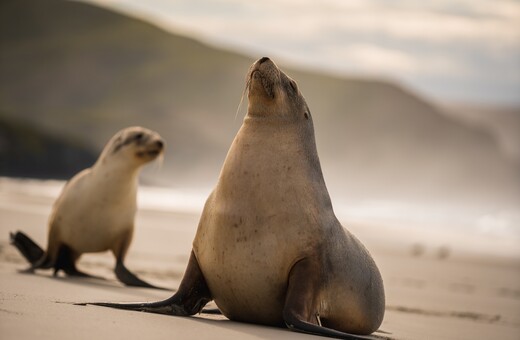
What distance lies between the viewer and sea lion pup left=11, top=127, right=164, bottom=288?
9.87 metres

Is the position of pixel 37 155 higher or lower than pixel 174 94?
lower

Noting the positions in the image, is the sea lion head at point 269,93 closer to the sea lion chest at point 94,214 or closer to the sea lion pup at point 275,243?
the sea lion pup at point 275,243

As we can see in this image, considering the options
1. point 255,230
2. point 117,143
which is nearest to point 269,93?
point 255,230

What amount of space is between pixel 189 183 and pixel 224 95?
2667cm

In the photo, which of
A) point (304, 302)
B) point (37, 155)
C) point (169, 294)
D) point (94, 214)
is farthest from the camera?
point (37, 155)

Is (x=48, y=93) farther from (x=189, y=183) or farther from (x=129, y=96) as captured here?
(x=189, y=183)

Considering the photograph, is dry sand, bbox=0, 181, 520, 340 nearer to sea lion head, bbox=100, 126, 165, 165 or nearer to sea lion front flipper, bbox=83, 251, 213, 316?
sea lion front flipper, bbox=83, 251, 213, 316

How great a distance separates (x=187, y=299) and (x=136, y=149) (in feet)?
12.9

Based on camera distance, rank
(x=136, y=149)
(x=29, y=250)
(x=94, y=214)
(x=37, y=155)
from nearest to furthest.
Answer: (x=94, y=214) < (x=29, y=250) < (x=136, y=149) < (x=37, y=155)

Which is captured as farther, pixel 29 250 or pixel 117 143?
pixel 117 143

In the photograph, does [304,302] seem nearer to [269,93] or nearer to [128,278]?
[269,93]

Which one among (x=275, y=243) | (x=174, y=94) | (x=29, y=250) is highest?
(x=174, y=94)

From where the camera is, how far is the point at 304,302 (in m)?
6.16

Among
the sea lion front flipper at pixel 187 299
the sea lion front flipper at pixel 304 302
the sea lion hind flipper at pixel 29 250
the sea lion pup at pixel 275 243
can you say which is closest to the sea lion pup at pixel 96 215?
the sea lion hind flipper at pixel 29 250
